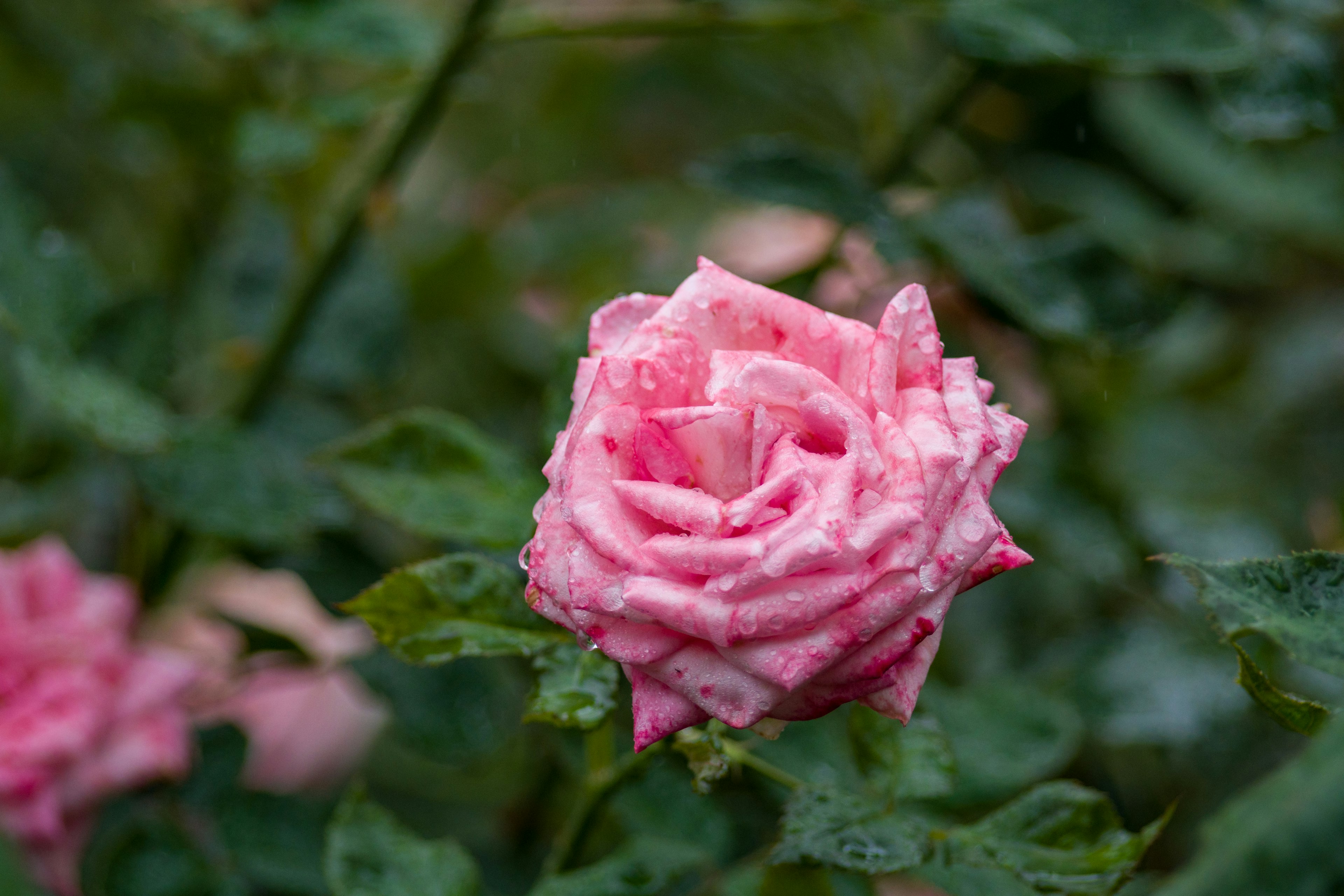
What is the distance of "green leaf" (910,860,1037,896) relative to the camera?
1.77 ft

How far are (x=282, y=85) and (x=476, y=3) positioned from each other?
0.47 metres

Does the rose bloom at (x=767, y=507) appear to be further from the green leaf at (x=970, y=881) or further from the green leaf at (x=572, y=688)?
the green leaf at (x=970, y=881)

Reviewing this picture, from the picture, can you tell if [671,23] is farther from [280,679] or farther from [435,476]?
[280,679]

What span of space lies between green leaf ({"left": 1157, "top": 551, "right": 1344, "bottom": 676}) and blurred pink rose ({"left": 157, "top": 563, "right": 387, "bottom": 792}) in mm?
624

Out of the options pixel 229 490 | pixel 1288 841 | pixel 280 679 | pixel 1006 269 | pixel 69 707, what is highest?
pixel 1288 841

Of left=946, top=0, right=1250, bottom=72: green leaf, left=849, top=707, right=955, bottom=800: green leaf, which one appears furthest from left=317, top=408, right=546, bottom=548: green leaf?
left=946, top=0, right=1250, bottom=72: green leaf

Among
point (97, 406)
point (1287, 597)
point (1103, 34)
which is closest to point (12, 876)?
point (97, 406)

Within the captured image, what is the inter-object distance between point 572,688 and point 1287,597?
322 mm

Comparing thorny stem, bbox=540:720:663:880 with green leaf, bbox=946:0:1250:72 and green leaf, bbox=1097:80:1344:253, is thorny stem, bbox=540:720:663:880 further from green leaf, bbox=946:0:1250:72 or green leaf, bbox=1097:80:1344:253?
green leaf, bbox=1097:80:1344:253

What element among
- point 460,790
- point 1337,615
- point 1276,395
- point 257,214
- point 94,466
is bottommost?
point 460,790

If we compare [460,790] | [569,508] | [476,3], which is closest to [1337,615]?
[569,508]

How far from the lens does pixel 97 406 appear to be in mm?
725

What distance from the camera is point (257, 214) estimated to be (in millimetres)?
1094

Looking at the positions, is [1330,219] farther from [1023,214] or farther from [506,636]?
[506,636]
